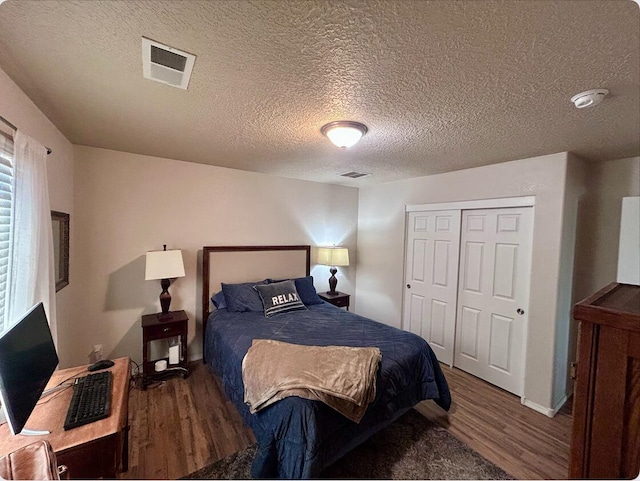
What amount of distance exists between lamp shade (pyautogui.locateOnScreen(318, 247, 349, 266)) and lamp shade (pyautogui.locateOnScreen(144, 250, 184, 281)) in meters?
1.88

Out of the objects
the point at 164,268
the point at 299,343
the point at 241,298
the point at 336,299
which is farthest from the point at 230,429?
the point at 336,299

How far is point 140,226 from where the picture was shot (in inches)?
111

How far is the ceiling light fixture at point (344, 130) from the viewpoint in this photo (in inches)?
71.9

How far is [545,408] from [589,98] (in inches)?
100

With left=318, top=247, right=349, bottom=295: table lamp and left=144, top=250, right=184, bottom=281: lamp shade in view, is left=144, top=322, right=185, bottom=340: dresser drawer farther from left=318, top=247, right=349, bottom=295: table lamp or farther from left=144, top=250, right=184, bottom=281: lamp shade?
left=318, top=247, right=349, bottom=295: table lamp

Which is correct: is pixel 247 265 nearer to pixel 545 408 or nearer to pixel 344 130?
pixel 344 130

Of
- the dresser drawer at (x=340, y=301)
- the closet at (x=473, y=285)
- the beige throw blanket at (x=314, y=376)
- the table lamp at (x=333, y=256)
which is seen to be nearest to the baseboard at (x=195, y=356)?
the beige throw blanket at (x=314, y=376)

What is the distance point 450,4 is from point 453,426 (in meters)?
2.72

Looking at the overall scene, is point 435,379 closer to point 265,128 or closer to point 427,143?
point 427,143

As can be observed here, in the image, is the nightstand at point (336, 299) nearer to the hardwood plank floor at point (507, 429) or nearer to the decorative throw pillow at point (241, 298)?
the decorative throw pillow at point (241, 298)

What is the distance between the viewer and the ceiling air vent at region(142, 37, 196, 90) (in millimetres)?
1132

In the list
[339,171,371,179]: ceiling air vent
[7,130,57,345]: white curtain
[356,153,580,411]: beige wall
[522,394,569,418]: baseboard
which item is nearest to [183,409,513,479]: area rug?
[522,394,569,418]: baseboard

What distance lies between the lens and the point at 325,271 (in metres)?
4.16

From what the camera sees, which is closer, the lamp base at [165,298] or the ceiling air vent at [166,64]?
the ceiling air vent at [166,64]
